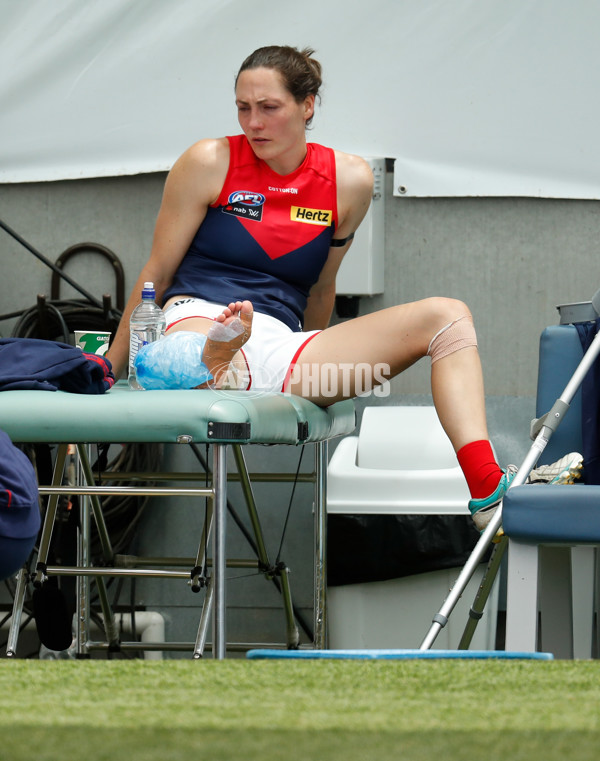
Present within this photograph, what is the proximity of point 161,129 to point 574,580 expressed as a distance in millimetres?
1716

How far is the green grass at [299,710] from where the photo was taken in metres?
0.63

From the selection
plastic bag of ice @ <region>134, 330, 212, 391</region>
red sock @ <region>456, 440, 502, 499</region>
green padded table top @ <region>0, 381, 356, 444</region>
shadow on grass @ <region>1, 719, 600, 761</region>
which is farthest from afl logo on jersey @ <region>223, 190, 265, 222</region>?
shadow on grass @ <region>1, 719, 600, 761</region>

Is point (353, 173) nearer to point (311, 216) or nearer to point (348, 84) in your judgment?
point (311, 216)

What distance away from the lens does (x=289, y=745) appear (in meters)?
0.64

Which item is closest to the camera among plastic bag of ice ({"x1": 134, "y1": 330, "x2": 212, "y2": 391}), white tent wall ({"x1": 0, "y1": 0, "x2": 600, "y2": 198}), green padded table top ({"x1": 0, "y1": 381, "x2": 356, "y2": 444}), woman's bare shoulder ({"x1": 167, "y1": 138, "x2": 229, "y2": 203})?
green padded table top ({"x1": 0, "y1": 381, "x2": 356, "y2": 444})

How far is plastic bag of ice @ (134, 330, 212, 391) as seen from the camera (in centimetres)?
175

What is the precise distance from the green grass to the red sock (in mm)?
677

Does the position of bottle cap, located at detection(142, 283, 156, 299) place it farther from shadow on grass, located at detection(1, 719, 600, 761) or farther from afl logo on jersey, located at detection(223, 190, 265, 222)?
shadow on grass, located at detection(1, 719, 600, 761)

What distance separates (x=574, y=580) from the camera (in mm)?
1893

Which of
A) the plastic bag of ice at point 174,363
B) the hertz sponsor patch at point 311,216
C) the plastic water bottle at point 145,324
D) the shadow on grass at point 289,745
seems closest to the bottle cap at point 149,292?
the plastic water bottle at point 145,324

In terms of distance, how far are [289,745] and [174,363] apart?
1174 millimetres

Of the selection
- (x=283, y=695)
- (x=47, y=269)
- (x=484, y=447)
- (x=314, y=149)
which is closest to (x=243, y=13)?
(x=314, y=149)

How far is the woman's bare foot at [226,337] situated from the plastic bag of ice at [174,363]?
0.02 m

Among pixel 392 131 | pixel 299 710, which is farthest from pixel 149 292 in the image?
pixel 299 710
